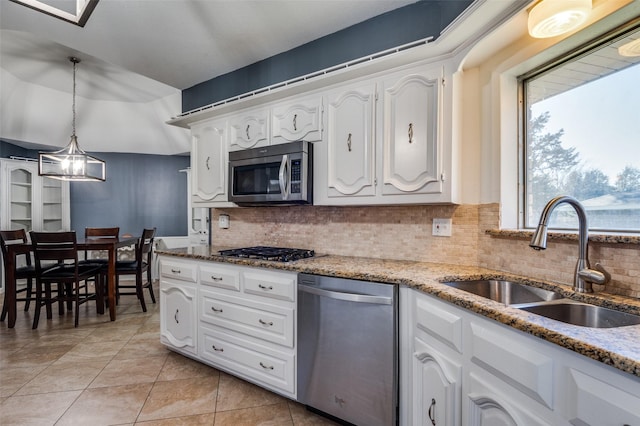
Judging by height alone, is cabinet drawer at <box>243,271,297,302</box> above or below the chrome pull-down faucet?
below

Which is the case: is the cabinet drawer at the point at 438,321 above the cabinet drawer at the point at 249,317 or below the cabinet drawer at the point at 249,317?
above

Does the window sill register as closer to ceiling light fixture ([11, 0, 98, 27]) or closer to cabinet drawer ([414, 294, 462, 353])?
cabinet drawer ([414, 294, 462, 353])

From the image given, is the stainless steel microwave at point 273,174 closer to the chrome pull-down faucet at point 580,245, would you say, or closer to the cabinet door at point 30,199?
the chrome pull-down faucet at point 580,245

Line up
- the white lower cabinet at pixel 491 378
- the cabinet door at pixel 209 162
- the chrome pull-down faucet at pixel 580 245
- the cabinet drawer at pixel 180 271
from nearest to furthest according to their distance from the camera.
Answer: the white lower cabinet at pixel 491 378 < the chrome pull-down faucet at pixel 580 245 < the cabinet drawer at pixel 180 271 < the cabinet door at pixel 209 162

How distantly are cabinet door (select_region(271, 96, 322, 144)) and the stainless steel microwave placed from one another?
0.10m

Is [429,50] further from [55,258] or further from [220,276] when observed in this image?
[55,258]

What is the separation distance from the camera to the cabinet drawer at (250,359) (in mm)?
1861

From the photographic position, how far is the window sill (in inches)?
43.1

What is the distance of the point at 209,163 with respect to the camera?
Result: 107 inches

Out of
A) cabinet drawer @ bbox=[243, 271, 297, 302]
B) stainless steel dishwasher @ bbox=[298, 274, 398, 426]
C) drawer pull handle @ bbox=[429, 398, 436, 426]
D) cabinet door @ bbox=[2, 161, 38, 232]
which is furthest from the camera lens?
cabinet door @ bbox=[2, 161, 38, 232]

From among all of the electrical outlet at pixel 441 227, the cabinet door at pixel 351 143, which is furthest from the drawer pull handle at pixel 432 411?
the cabinet door at pixel 351 143

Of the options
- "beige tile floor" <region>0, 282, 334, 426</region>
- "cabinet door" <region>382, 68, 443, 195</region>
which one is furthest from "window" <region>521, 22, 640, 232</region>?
"beige tile floor" <region>0, 282, 334, 426</region>

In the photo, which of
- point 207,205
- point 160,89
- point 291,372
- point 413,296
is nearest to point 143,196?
point 160,89

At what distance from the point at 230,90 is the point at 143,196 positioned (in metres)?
3.67
